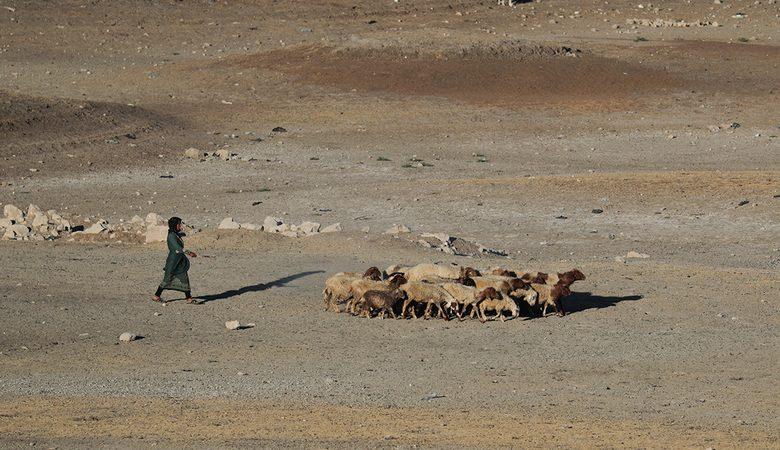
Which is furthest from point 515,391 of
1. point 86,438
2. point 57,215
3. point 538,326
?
point 57,215

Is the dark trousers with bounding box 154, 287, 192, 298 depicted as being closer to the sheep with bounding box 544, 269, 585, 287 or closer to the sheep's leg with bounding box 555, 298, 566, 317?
the sheep with bounding box 544, 269, 585, 287

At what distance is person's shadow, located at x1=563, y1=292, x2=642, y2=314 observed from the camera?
1914 centimetres

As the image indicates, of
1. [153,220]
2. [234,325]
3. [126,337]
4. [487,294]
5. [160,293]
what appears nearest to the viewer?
[126,337]

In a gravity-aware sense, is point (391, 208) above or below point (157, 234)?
below

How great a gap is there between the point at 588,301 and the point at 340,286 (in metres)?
3.14

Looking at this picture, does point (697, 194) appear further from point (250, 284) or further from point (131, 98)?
point (131, 98)

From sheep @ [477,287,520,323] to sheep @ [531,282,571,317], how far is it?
0.30m

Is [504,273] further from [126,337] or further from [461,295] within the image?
[126,337]

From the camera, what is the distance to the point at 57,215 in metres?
25.5

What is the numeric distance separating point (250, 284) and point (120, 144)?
14.5m

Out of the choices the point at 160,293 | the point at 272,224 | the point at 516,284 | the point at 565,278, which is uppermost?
the point at 516,284

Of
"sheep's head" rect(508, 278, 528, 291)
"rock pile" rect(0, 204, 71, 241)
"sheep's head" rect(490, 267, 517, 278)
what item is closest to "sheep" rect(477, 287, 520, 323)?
"sheep's head" rect(508, 278, 528, 291)

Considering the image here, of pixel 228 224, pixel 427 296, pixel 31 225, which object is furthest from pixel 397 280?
pixel 31 225

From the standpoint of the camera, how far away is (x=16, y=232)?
24.2 metres
